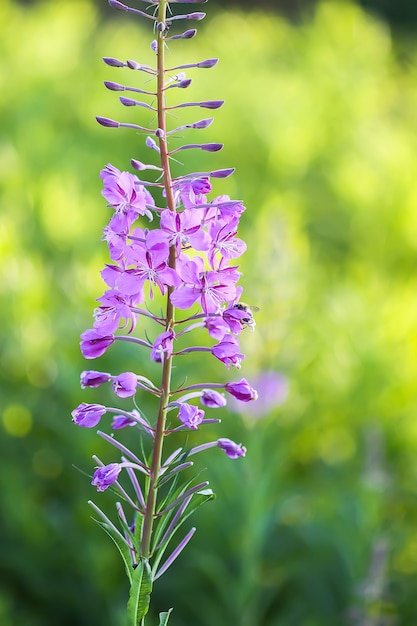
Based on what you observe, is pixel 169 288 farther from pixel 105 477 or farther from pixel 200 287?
pixel 105 477

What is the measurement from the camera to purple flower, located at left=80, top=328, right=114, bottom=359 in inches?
41.7

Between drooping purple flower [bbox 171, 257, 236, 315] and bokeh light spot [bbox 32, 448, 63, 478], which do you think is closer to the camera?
drooping purple flower [bbox 171, 257, 236, 315]

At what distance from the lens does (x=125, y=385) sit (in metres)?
1.06

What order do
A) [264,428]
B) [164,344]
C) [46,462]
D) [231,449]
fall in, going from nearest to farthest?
[164,344] → [231,449] → [264,428] → [46,462]

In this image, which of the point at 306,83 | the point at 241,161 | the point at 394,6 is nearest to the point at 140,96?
the point at 241,161

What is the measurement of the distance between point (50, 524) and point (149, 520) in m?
1.84

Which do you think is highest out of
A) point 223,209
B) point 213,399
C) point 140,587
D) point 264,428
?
point 223,209

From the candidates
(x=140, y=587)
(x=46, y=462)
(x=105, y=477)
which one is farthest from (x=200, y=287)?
(x=46, y=462)

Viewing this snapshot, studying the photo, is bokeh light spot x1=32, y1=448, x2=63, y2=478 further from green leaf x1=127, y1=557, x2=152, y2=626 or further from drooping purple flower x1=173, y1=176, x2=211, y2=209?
drooping purple flower x1=173, y1=176, x2=211, y2=209

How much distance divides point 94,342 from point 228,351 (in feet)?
0.57

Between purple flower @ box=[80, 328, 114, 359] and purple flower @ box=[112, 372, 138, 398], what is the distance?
0.04 meters

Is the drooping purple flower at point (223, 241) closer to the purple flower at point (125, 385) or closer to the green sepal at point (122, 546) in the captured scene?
the purple flower at point (125, 385)

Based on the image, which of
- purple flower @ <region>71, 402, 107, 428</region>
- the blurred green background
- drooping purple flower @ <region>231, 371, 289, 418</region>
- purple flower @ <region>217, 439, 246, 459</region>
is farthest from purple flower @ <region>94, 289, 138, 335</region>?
drooping purple flower @ <region>231, 371, 289, 418</region>

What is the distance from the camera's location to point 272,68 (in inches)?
351
